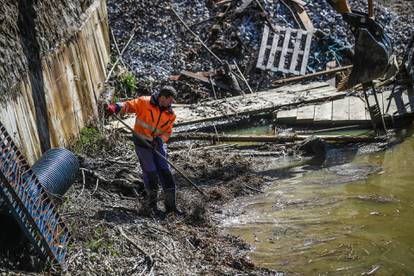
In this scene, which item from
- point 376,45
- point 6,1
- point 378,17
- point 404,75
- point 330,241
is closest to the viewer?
point 330,241

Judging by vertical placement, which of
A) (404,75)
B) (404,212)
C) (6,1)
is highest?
(6,1)

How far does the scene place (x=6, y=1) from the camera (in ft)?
29.9

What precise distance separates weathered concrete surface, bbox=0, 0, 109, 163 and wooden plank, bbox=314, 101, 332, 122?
4.35 metres

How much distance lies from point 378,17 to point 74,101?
864 centimetres

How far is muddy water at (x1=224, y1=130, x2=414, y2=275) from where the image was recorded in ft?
26.4

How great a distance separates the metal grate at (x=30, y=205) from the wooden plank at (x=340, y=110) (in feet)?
23.3

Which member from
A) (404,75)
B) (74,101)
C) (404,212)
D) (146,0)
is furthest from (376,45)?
(146,0)

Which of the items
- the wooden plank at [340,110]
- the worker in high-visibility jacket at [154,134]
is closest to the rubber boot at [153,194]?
the worker in high-visibility jacket at [154,134]

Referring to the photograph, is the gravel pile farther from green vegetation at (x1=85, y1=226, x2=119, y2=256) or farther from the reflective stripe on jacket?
green vegetation at (x1=85, y1=226, x2=119, y2=256)

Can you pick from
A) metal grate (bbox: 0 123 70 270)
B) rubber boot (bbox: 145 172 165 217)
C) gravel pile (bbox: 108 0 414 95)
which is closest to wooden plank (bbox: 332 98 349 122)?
gravel pile (bbox: 108 0 414 95)

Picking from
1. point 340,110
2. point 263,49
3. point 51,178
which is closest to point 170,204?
point 51,178

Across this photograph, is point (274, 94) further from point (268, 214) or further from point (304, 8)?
point (268, 214)

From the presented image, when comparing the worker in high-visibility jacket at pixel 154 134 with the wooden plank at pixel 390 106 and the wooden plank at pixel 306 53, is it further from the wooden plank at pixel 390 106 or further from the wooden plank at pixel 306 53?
the wooden plank at pixel 306 53

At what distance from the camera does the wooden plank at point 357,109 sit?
12705 mm
